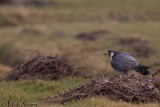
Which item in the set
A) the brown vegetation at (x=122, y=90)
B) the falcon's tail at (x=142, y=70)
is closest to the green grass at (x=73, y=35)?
the brown vegetation at (x=122, y=90)

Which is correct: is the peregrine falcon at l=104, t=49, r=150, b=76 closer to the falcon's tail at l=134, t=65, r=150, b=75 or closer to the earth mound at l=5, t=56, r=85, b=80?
the falcon's tail at l=134, t=65, r=150, b=75

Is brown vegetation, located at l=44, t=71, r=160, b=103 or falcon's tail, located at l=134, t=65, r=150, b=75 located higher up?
falcon's tail, located at l=134, t=65, r=150, b=75

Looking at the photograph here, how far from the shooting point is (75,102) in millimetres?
7258

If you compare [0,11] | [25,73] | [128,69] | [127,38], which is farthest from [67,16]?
[128,69]

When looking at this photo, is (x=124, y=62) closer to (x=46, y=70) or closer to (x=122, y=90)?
(x=122, y=90)

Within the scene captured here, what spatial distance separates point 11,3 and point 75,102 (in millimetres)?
32359

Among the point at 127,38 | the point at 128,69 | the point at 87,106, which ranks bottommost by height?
the point at 87,106

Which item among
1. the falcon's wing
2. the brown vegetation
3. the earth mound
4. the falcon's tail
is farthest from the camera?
the earth mound

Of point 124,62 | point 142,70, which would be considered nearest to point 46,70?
point 124,62

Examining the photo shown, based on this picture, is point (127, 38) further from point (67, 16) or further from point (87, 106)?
point (87, 106)

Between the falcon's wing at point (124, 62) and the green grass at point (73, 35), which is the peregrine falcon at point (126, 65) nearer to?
the falcon's wing at point (124, 62)

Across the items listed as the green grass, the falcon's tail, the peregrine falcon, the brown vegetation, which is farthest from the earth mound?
the brown vegetation

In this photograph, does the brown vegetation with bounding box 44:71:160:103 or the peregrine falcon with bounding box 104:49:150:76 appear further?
the peregrine falcon with bounding box 104:49:150:76

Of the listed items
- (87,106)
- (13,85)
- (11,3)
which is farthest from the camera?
(11,3)
